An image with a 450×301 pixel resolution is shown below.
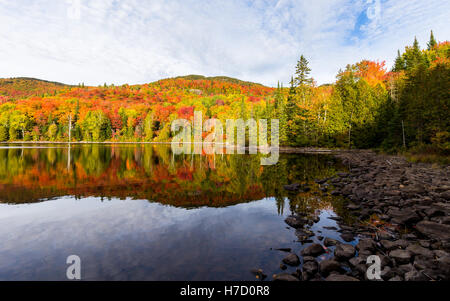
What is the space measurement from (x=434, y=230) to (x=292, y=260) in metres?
4.35

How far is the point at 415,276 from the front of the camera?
13.0 feet

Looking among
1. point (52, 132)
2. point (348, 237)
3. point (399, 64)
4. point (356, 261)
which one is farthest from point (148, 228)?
point (52, 132)

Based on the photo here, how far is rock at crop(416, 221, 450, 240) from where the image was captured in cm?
568

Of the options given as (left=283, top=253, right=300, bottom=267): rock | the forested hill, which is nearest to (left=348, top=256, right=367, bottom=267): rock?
(left=283, top=253, right=300, bottom=267): rock

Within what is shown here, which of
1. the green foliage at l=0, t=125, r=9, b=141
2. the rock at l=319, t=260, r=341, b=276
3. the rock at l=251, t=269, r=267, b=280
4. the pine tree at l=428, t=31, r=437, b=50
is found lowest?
the rock at l=251, t=269, r=267, b=280

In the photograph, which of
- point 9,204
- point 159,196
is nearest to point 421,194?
point 159,196

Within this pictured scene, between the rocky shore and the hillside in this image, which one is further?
the hillside

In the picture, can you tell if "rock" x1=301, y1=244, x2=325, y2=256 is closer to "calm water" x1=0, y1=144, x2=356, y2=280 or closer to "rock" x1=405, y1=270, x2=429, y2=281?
"calm water" x1=0, y1=144, x2=356, y2=280

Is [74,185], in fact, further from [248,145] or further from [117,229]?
[248,145]

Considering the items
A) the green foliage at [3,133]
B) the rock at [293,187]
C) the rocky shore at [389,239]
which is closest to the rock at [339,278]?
the rocky shore at [389,239]

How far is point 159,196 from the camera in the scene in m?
11.8

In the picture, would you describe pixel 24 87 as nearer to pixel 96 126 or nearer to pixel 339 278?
pixel 96 126

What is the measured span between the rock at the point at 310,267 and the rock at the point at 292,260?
0.80 ft

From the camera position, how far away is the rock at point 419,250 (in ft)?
15.7
